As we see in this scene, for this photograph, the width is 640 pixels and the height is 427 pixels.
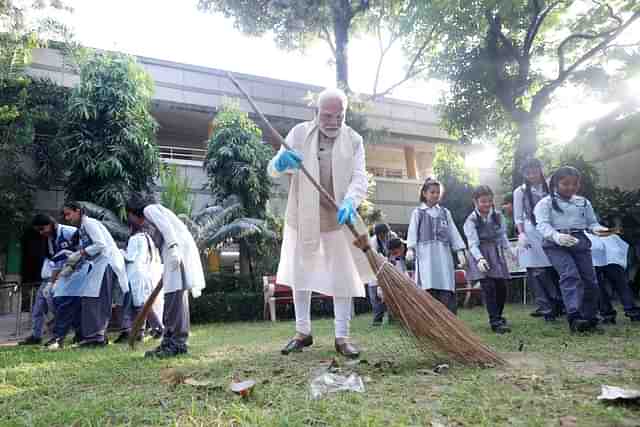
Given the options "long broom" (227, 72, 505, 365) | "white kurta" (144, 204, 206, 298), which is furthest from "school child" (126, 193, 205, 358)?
"long broom" (227, 72, 505, 365)

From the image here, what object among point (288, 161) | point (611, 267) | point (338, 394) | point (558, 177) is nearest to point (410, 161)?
point (611, 267)

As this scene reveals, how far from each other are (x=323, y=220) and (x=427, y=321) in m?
1.26

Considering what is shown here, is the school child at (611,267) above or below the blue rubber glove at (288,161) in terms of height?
below

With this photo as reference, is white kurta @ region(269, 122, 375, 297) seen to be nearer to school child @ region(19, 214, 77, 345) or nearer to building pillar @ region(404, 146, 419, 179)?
school child @ region(19, 214, 77, 345)

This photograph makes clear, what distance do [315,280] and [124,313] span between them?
12.4 ft

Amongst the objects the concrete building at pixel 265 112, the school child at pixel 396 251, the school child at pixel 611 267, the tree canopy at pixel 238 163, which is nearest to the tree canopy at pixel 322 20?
the concrete building at pixel 265 112

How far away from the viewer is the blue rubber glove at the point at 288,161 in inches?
150

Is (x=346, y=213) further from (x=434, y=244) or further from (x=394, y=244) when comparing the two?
(x=394, y=244)

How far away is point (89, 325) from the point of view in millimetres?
5539

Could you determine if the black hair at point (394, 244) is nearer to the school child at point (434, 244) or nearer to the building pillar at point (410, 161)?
the school child at point (434, 244)

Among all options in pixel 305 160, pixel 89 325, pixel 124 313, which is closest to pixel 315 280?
pixel 305 160

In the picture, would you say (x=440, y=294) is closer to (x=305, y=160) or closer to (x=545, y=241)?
(x=545, y=241)

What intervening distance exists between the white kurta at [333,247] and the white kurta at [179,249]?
0.76 metres

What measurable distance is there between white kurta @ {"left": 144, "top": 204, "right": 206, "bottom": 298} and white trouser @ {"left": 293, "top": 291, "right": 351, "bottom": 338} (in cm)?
87
